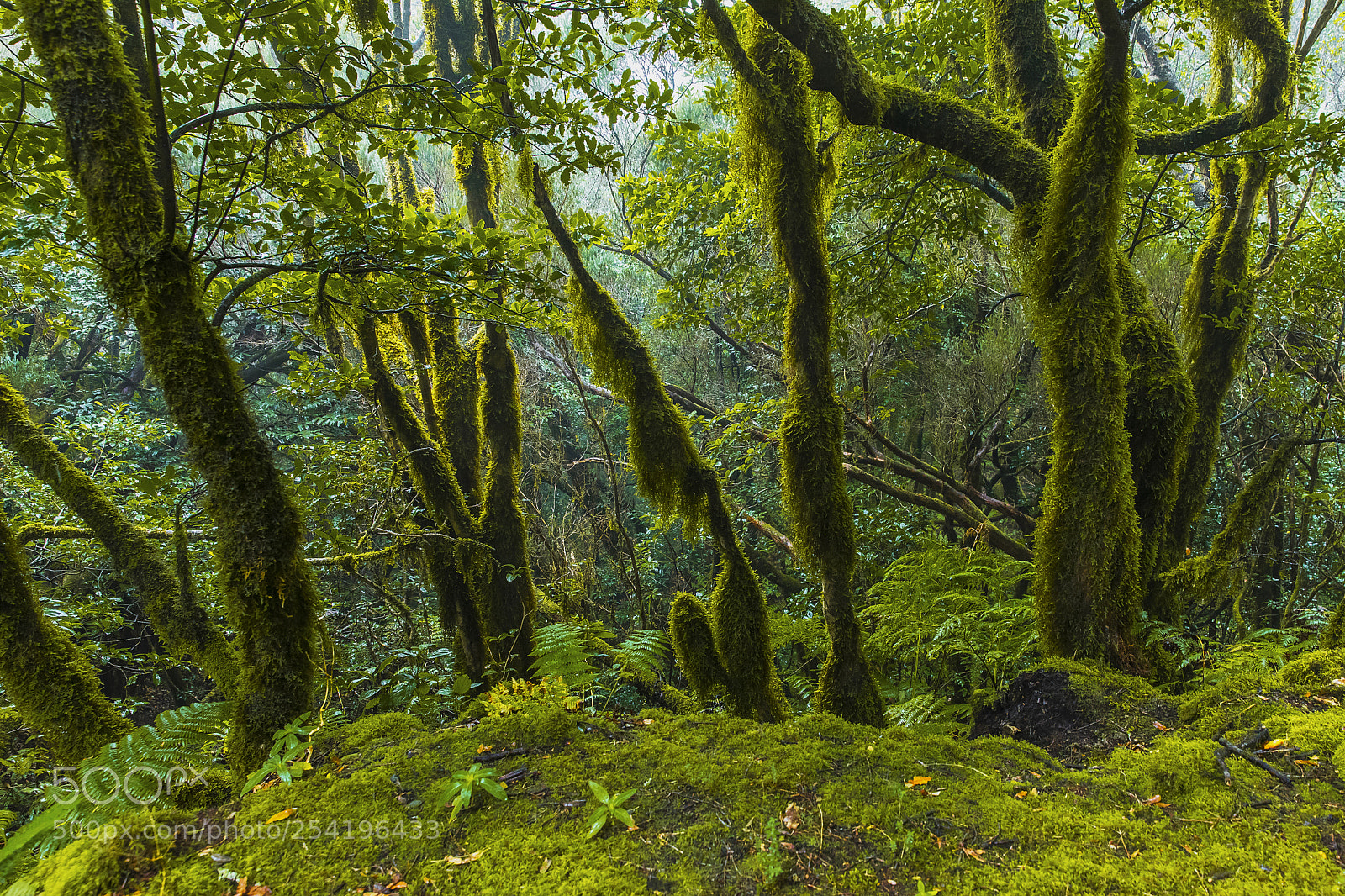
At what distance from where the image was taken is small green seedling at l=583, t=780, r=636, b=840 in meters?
1.81

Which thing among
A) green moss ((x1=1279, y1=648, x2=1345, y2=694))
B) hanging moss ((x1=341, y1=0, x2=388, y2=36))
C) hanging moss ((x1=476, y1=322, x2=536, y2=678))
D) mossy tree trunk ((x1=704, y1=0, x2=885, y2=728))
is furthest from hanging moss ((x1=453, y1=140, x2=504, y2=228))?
green moss ((x1=1279, y1=648, x2=1345, y2=694))

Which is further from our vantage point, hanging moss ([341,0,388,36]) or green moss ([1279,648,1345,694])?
hanging moss ([341,0,388,36])

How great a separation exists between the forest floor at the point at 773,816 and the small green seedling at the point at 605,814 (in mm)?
34

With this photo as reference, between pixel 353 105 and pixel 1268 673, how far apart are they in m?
6.12

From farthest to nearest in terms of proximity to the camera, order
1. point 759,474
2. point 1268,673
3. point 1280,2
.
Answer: point 759,474 < point 1280,2 < point 1268,673

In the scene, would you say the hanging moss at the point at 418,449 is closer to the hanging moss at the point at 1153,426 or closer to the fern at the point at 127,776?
the fern at the point at 127,776

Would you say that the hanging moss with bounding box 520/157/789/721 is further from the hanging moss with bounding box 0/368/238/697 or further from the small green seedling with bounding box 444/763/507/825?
the hanging moss with bounding box 0/368/238/697

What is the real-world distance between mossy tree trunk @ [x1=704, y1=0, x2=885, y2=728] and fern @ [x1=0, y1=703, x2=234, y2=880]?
310 centimetres

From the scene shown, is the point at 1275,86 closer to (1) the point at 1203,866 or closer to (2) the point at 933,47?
(2) the point at 933,47

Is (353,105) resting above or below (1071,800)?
above

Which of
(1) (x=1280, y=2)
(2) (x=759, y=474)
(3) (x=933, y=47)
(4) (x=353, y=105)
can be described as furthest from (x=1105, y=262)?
(2) (x=759, y=474)

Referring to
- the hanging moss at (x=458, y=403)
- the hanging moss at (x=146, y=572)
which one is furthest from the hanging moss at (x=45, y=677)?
the hanging moss at (x=458, y=403)

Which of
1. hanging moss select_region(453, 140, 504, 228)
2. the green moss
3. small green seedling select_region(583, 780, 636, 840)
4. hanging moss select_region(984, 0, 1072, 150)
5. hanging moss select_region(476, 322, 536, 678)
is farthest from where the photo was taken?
hanging moss select_region(453, 140, 504, 228)

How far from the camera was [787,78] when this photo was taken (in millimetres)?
→ 3623
